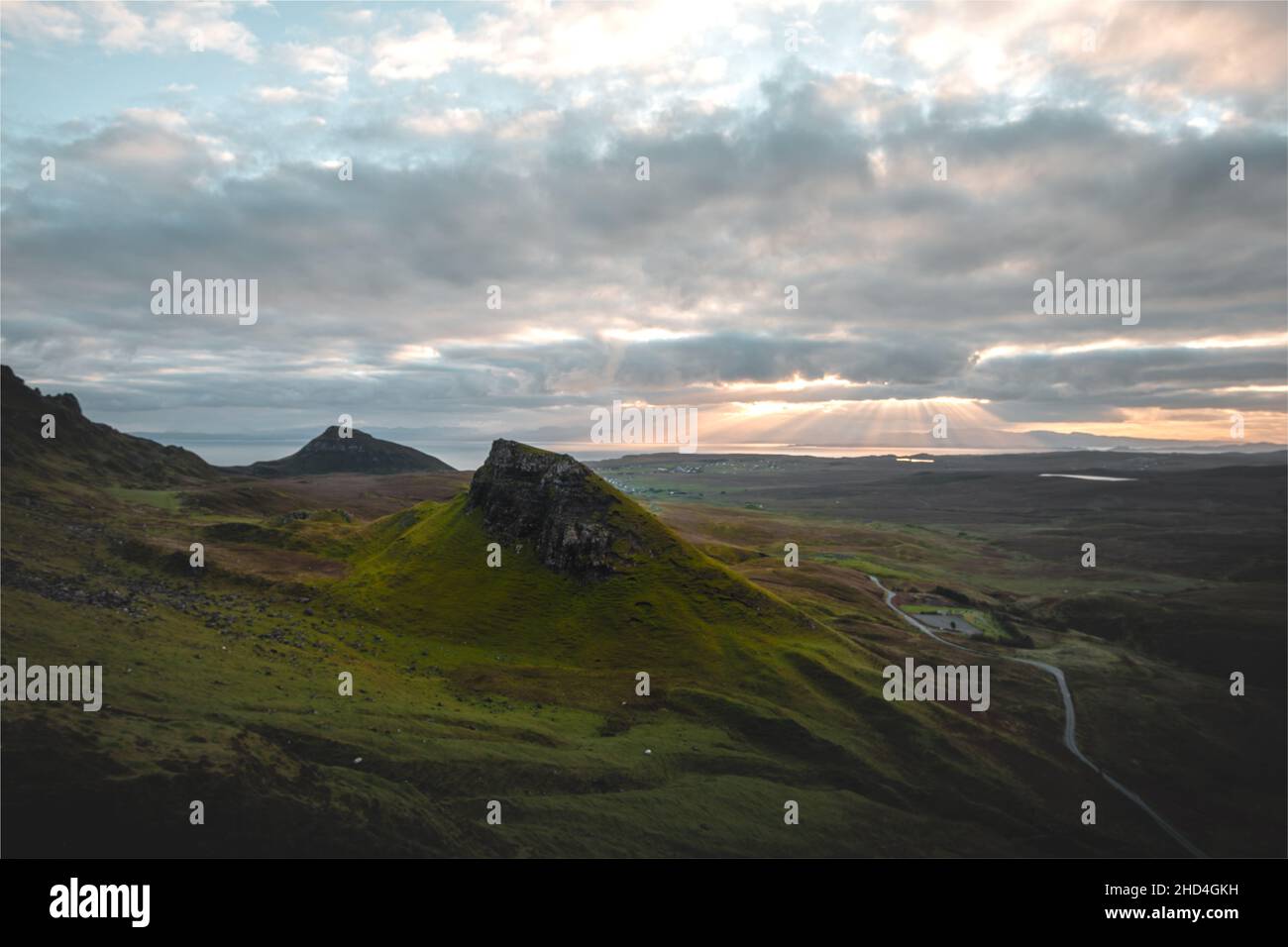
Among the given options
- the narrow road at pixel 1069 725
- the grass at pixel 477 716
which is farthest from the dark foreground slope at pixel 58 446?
the narrow road at pixel 1069 725

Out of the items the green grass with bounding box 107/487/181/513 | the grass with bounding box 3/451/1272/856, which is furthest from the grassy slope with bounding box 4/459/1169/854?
the green grass with bounding box 107/487/181/513

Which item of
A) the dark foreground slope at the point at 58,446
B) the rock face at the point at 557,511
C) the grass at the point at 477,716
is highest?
the dark foreground slope at the point at 58,446

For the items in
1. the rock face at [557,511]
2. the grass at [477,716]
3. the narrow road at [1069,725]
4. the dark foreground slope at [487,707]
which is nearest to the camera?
the grass at [477,716]

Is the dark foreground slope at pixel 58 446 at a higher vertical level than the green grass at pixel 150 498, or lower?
higher

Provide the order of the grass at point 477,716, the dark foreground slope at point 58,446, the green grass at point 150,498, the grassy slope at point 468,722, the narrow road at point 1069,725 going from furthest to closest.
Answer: the green grass at point 150,498 < the dark foreground slope at point 58,446 < the narrow road at point 1069,725 < the grass at point 477,716 < the grassy slope at point 468,722

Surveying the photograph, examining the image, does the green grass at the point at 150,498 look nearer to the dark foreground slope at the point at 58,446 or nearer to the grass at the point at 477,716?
the dark foreground slope at the point at 58,446

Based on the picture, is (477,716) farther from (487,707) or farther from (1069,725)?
(1069,725)

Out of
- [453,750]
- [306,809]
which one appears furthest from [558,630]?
[306,809]
